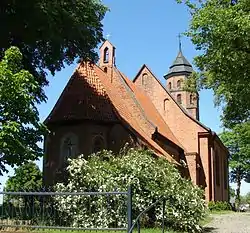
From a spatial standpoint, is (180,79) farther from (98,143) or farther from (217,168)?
(98,143)

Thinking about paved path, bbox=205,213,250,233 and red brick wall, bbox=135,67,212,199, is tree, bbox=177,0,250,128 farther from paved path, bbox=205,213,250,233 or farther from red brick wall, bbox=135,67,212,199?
red brick wall, bbox=135,67,212,199

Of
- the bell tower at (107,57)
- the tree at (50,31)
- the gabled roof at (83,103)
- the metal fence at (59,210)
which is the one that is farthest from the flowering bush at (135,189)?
the bell tower at (107,57)

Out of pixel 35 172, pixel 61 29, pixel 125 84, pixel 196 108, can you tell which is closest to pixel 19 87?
pixel 61 29

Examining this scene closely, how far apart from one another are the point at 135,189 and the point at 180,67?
129 feet

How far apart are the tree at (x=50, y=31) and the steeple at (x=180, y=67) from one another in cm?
3147

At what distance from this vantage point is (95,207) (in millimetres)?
15062

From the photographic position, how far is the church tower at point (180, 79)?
50.9 meters

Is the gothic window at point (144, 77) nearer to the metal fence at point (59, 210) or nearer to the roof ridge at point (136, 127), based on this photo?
the roof ridge at point (136, 127)

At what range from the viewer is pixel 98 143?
24844 millimetres

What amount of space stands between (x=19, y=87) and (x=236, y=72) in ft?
26.3

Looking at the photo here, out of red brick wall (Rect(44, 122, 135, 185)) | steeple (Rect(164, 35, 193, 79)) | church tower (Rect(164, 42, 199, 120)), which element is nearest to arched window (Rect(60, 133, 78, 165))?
red brick wall (Rect(44, 122, 135, 185))

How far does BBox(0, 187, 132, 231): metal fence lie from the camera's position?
36.0ft

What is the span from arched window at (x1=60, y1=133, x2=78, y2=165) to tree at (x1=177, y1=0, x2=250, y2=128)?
33.7ft

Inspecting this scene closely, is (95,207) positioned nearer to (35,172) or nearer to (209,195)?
(209,195)
